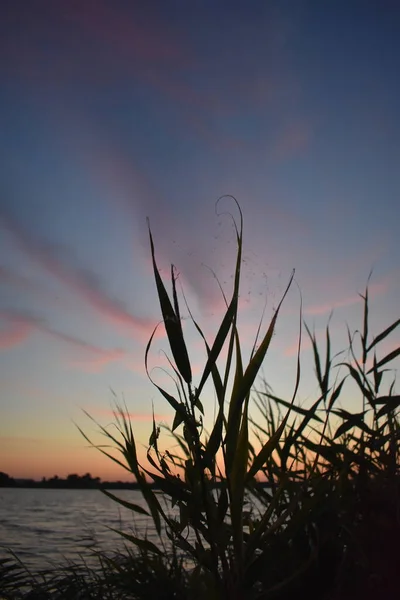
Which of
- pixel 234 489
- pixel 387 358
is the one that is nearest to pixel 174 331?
pixel 234 489

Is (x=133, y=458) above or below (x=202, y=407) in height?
below

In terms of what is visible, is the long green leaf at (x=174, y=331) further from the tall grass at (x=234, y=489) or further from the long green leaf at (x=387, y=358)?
the long green leaf at (x=387, y=358)

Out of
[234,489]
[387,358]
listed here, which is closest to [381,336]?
[387,358]

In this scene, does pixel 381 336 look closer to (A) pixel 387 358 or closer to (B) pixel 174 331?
(A) pixel 387 358

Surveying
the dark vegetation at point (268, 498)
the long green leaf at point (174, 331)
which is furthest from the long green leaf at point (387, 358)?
the long green leaf at point (174, 331)

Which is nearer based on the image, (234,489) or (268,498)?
(234,489)

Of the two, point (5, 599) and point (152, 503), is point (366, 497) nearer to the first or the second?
point (152, 503)

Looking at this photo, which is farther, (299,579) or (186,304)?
(299,579)

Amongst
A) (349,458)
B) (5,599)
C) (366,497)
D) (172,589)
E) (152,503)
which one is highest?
(349,458)

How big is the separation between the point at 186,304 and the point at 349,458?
144 centimetres

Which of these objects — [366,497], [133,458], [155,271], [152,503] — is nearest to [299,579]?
[366,497]

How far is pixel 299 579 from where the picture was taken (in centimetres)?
292

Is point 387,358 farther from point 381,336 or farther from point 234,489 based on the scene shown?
point 234,489

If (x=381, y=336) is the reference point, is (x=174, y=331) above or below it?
below
